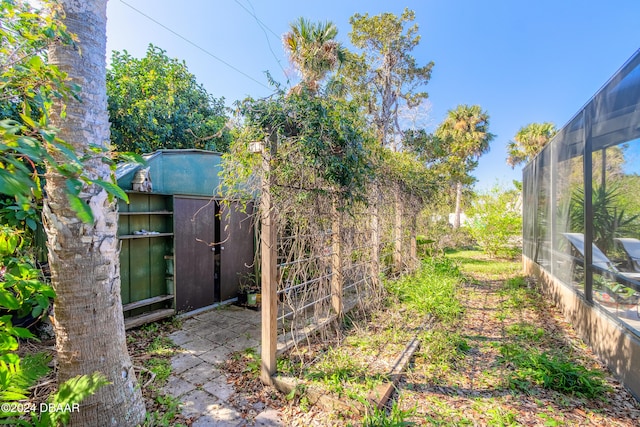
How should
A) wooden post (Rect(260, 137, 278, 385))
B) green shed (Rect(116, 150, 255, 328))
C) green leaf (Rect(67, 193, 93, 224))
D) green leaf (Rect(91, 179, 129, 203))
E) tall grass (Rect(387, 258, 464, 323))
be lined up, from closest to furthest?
green leaf (Rect(67, 193, 93, 224)) → green leaf (Rect(91, 179, 129, 203)) → wooden post (Rect(260, 137, 278, 385)) → green shed (Rect(116, 150, 255, 328)) → tall grass (Rect(387, 258, 464, 323))

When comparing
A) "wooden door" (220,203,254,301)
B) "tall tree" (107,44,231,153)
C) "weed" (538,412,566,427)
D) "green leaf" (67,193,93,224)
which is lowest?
"weed" (538,412,566,427)

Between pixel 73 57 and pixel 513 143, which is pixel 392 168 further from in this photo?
pixel 513 143

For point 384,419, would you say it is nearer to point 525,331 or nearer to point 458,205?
point 525,331

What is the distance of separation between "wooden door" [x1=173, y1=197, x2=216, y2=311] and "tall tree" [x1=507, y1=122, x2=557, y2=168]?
1692cm

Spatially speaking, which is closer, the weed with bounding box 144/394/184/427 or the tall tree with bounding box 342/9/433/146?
the weed with bounding box 144/394/184/427

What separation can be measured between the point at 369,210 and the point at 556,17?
707 cm

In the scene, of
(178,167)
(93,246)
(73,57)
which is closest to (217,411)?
(93,246)

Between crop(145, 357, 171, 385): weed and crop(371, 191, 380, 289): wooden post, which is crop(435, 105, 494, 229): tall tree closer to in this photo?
crop(371, 191, 380, 289): wooden post

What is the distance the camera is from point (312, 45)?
7516 mm

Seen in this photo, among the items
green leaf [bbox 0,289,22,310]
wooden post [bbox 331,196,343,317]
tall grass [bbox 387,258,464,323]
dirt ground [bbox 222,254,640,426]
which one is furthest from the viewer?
tall grass [bbox 387,258,464,323]

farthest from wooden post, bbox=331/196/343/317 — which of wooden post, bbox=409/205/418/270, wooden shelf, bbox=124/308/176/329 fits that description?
wooden post, bbox=409/205/418/270

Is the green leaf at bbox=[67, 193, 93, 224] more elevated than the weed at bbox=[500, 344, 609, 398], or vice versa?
the green leaf at bbox=[67, 193, 93, 224]

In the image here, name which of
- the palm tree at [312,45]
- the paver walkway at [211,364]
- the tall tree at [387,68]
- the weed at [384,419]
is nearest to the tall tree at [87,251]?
the paver walkway at [211,364]

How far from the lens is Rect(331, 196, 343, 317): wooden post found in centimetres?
306
